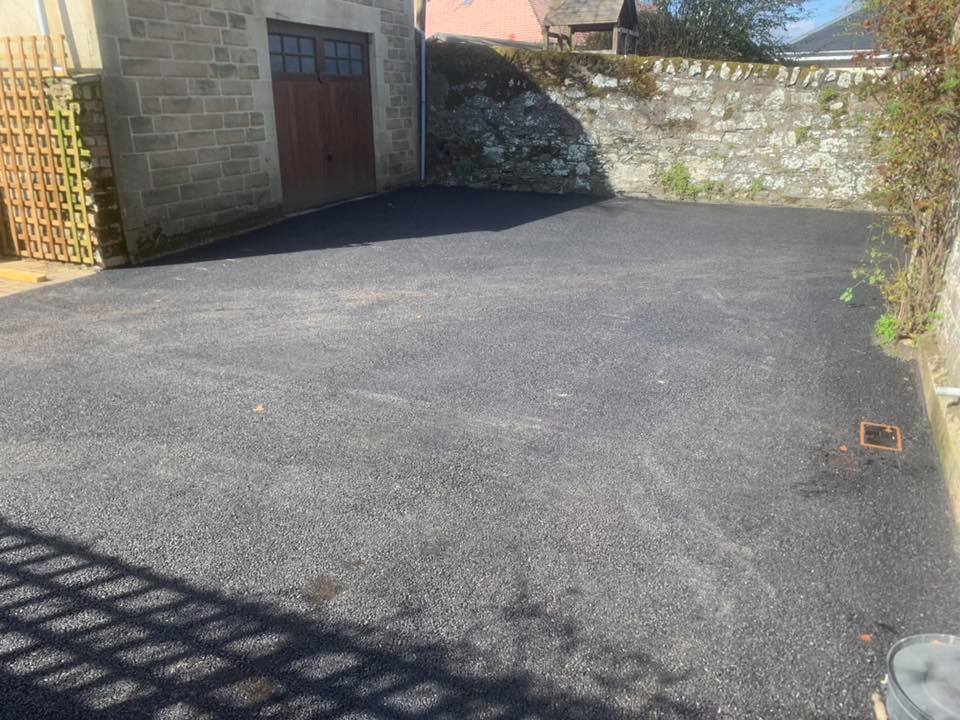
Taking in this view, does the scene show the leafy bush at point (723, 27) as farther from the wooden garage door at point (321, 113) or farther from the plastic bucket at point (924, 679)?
the plastic bucket at point (924, 679)

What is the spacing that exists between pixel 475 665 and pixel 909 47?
17.4 ft

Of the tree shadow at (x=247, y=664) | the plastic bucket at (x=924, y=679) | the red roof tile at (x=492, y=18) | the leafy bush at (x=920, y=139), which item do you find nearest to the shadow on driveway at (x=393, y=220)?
the leafy bush at (x=920, y=139)

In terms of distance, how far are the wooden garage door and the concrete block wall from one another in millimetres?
368

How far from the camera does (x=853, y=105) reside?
11219 millimetres

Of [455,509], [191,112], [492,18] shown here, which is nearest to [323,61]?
[191,112]

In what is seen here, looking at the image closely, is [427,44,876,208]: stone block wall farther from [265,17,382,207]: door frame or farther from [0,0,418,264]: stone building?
[265,17,382,207]: door frame

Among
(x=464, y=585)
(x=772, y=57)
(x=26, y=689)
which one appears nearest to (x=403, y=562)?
(x=464, y=585)

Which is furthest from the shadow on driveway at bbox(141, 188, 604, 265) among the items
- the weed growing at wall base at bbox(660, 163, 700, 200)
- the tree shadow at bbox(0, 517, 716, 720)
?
the tree shadow at bbox(0, 517, 716, 720)

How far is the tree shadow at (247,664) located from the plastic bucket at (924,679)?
0.55m

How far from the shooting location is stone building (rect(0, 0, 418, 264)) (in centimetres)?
756

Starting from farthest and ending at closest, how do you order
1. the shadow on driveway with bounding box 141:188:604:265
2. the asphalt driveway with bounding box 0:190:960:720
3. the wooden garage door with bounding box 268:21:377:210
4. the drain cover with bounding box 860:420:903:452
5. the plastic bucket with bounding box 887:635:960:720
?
the wooden garage door with bounding box 268:21:377:210 < the shadow on driveway with bounding box 141:188:604:265 < the drain cover with bounding box 860:420:903:452 < the asphalt driveway with bounding box 0:190:960:720 < the plastic bucket with bounding box 887:635:960:720

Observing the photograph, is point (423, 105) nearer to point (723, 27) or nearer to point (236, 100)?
point (236, 100)

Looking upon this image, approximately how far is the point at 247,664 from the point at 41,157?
7.06 m

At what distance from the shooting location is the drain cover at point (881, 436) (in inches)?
156
